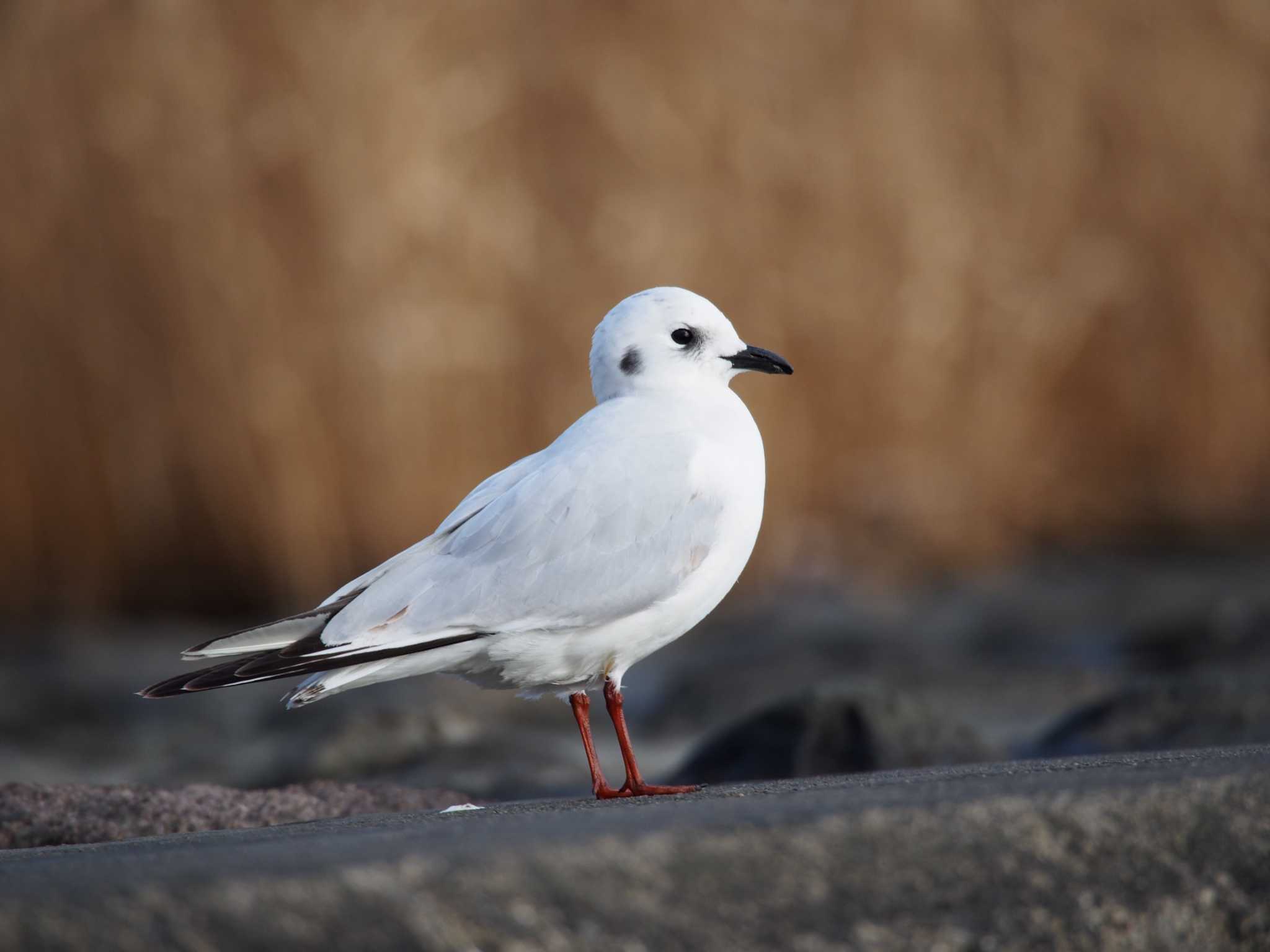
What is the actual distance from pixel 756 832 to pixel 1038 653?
4.78 meters

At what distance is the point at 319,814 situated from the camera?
3.07 m

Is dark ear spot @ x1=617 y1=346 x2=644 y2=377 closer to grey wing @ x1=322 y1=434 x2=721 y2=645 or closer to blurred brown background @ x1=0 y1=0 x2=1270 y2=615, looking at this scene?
grey wing @ x1=322 y1=434 x2=721 y2=645

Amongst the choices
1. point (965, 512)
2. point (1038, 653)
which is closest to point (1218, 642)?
point (1038, 653)

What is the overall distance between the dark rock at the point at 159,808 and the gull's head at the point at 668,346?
0.90 metres

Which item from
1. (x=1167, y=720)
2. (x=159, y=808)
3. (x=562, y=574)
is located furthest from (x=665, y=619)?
(x=1167, y=720)

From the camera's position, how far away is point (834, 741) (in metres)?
3.66

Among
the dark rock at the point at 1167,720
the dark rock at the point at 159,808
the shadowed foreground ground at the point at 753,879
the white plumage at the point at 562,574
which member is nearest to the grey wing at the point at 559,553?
the white plumage at the point at 562,574

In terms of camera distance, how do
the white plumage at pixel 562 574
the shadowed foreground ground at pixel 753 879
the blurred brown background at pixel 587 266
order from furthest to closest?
1. the blurred brown background at pixel 587 266
2. the white plumage at pixel 562 574
3. the shadowed foreground ground at pixel 753 879

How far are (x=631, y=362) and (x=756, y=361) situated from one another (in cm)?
24

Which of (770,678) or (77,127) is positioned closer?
(770,678)

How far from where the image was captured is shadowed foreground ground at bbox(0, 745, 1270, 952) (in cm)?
154

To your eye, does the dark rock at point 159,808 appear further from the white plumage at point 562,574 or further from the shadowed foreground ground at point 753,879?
the shadowed foreground ground at point 753,879

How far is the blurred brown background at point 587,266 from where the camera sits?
21.1 ft

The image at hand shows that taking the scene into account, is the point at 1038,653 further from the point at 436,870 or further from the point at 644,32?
the point at 436,870
